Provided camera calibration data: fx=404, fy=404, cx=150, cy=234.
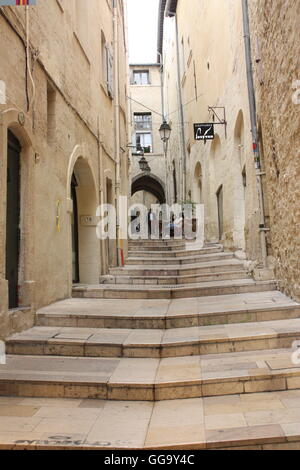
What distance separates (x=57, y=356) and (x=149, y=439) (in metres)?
1.97

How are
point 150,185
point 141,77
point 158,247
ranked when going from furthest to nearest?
point 150,185 → point 141,77 → point 158,247

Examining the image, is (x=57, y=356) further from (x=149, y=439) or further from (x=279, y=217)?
(x=279, y=217)

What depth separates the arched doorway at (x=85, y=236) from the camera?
868 cm

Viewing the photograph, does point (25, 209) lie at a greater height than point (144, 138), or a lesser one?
lesser

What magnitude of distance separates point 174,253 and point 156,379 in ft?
24.8

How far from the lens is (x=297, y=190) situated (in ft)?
17.9

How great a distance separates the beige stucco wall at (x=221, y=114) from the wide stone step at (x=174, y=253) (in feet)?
1.39

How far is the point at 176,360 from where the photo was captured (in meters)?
4.29

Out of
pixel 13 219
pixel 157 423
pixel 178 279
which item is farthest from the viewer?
pixel 178 279

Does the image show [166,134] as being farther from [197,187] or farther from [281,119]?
[281,119]

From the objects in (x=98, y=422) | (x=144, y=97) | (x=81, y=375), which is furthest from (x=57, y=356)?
(x=144, y=97)

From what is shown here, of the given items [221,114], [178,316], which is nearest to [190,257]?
[221,114]
